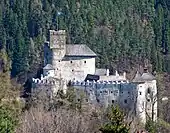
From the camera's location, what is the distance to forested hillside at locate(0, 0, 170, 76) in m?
84.3

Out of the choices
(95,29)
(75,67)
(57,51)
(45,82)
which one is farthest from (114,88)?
(95,29)

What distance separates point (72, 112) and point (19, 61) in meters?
36.0

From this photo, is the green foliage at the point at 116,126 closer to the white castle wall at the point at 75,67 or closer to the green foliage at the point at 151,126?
the green foliage at the point at 151,126

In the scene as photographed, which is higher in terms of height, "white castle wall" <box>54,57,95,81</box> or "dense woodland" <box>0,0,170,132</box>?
"dense woodland" <box>0,0,170,132</box>

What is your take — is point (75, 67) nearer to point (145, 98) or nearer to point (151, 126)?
point (145, 98)

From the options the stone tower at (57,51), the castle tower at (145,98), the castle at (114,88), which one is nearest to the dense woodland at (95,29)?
the stone tower at (57,51)

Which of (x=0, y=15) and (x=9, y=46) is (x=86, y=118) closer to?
(x=9, y=46)

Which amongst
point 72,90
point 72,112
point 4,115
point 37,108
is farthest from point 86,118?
point 4,115

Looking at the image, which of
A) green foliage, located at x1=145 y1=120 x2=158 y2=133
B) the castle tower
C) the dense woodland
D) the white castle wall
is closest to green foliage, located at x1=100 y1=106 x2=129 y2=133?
green foliage, located at x1=145 y1=120 x2=158 y2=133

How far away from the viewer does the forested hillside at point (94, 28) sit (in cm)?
8431

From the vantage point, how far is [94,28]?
90.5 meters

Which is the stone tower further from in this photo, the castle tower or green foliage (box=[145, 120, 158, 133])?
green foliage (box=[145, 120, 158, 133])

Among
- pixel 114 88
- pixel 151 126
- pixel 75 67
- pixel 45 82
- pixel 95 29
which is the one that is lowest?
pixel 151 126

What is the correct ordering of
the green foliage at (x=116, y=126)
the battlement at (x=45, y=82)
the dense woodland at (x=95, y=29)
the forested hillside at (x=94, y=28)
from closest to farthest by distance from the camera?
the green foliage at (x=116, y=126), the battlement at (x=45, y=82), the dense woodland at (x=95, y=29), the forested hillside at (x=94, y=28)
